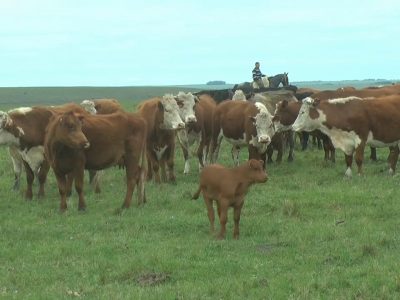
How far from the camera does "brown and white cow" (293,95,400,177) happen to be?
1461 cm

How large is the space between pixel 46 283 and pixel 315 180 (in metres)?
8.03

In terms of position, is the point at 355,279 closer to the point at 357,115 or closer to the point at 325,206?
the point at 325,206

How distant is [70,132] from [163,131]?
377 cm

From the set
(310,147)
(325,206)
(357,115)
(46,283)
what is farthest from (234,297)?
(310,147)

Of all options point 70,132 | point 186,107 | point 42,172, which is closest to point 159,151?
point 186,107

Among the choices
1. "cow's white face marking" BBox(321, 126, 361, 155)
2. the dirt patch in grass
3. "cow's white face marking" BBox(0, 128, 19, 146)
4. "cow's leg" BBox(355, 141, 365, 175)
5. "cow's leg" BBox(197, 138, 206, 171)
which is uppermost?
"cow's white face marking" BBox(0, 128, 19, 146)

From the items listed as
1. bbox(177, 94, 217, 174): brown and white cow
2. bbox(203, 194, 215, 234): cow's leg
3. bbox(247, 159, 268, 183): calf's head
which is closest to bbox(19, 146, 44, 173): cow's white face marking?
bbox(177, 94, 217, 174): brown and white cow

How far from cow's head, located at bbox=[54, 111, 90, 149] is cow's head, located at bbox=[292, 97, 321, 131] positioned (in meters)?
5.92

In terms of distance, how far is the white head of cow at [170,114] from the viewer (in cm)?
1488

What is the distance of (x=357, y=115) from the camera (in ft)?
48.0

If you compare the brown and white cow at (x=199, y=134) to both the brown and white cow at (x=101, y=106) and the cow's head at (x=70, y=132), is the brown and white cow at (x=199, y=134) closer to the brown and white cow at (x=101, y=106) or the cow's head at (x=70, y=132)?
the brown and white cow at (x=101, y=106)

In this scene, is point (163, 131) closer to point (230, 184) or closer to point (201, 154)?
point (201, 154)

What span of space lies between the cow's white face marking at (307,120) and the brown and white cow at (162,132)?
2.82 m

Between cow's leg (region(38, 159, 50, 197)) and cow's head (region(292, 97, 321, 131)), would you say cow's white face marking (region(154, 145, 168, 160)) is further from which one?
cow's head (region(292, 97, 321, 131))
